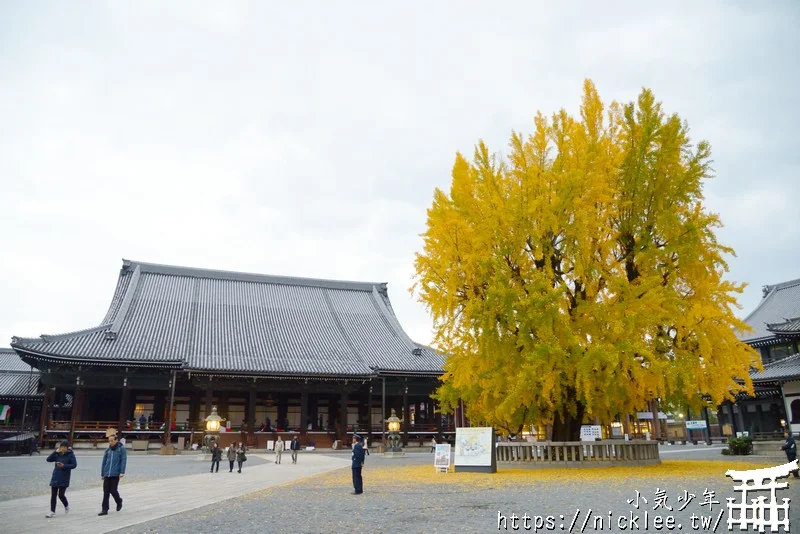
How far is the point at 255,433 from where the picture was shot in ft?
116

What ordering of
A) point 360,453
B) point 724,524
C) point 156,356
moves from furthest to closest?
point 156,356 < point 360,453 < point 724,524

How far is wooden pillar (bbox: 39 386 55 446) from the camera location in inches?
1226

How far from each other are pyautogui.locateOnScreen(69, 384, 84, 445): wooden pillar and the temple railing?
25655 millimetres

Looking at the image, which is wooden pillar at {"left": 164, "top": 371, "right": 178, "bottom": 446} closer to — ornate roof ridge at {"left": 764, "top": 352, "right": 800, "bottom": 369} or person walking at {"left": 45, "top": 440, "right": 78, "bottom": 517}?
person walking at {"left": 45, "top": 440, "right": 78, "bottom": 517}

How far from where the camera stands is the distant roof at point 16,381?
36656 mm

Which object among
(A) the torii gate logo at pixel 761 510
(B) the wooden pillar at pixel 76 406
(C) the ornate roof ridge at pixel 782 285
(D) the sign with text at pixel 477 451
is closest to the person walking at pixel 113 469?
(A) the torii gate logo at pixel 761 510

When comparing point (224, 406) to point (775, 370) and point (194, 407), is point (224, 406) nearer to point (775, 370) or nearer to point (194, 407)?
point (194, 407)

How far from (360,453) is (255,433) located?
83.1ft

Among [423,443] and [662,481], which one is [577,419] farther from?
[423,443]

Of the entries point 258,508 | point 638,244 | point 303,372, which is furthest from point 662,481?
point 303,372

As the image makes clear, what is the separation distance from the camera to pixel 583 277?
57.3 feet

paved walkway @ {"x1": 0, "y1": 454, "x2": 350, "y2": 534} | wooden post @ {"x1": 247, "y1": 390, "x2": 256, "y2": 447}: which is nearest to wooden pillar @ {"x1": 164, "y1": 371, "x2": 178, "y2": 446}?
wooden post @ {"x1": 247, "y1": 390, "x2": 256, "y2": 447}

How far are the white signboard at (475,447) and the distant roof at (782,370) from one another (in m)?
25.0

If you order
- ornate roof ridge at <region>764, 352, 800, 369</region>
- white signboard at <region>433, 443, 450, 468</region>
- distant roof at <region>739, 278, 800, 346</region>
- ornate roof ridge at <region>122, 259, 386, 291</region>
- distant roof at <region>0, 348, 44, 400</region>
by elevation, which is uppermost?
ornate roof ridge at <region>122, 259, 386, 291</region>
